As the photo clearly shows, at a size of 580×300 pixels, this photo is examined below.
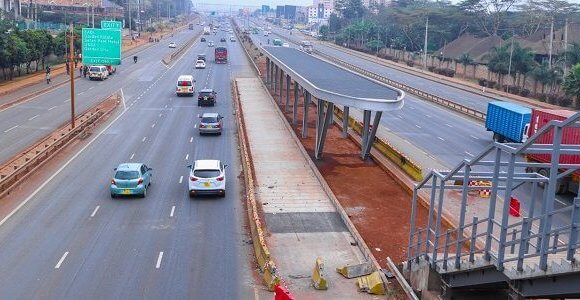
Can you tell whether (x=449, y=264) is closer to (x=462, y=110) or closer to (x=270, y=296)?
(x=270, y=296)

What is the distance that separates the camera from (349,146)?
38.2 m

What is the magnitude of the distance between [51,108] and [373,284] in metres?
40.0

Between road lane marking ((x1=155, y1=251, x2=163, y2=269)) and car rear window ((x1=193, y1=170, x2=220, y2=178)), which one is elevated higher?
car rear window ((x1=193, y1=170, x2=220, y2=178))

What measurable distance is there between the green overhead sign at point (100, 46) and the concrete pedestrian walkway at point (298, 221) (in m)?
14.3

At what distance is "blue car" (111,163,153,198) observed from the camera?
2522cm

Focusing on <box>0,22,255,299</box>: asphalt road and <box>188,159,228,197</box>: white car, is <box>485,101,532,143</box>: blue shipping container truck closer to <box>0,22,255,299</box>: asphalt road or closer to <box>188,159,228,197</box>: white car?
<box>0,22,255,299</box>: asphalt road

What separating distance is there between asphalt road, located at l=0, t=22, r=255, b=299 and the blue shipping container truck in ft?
52.8

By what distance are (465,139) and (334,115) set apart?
10.5m

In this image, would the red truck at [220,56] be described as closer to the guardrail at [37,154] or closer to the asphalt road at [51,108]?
the asphalt road at [51,108]

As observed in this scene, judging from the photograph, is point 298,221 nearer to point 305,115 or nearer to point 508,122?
point 305,115

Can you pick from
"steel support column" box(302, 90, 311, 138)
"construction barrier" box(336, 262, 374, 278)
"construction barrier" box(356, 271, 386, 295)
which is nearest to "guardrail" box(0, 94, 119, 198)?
"steel support column" box(302, 90, 311, 138)

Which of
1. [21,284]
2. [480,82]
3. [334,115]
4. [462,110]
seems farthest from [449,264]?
[480,82]

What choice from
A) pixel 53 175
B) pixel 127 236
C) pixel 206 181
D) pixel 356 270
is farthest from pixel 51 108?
pixel 356 270

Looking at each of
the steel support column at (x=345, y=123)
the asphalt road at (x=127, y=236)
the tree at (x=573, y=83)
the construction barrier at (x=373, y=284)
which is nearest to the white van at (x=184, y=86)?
the steel support column at (x=345, y=123)
